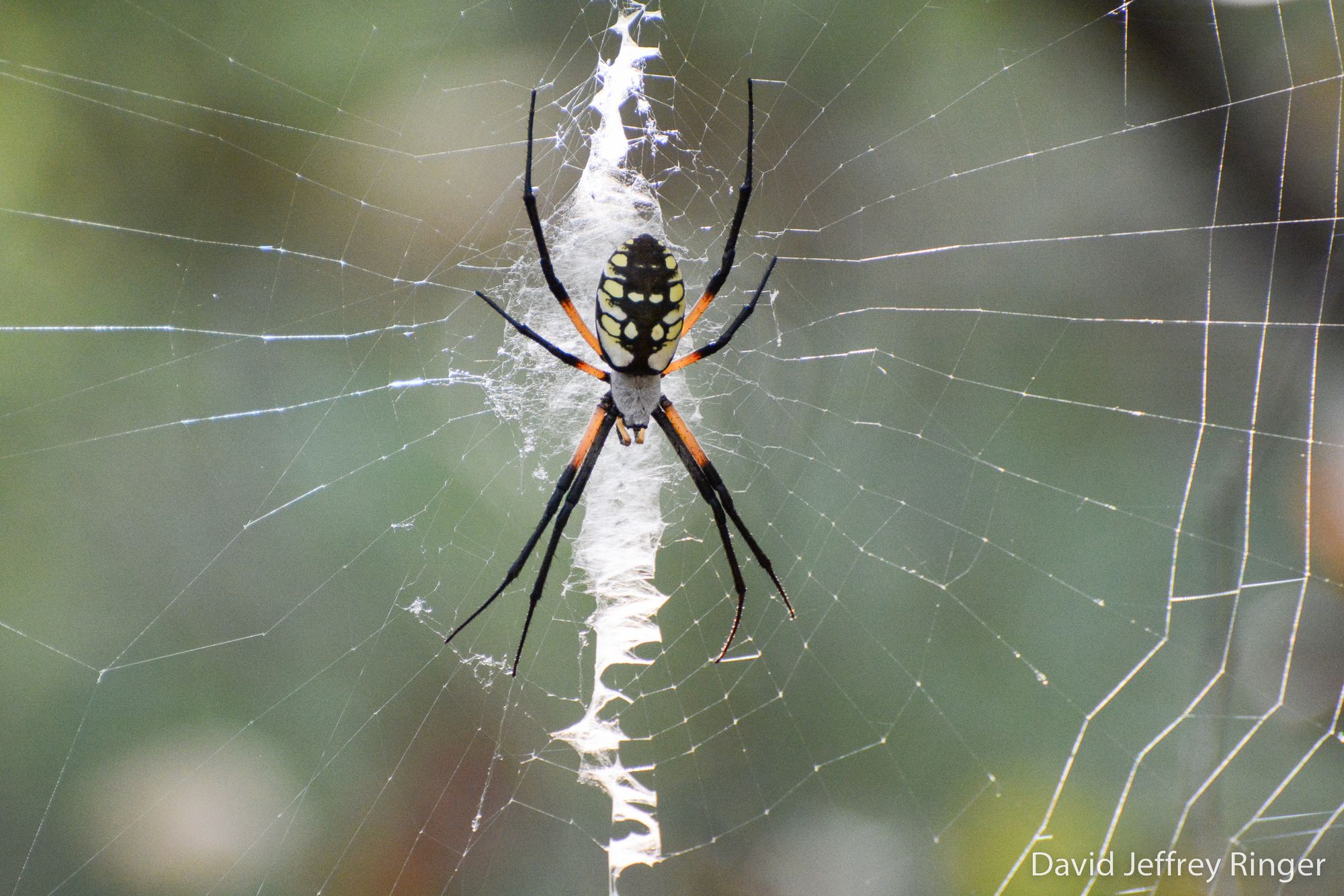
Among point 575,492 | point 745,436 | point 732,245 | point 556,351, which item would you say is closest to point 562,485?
point 575,492

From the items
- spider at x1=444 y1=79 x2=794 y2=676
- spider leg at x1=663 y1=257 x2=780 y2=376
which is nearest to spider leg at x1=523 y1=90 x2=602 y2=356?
spider at x1=444 y1=79 x2=794 y2=676

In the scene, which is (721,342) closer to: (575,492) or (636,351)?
(636,351)

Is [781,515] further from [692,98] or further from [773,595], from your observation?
[692,98]

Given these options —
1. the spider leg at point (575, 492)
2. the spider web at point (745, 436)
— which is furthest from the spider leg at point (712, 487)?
the spider web at point (745, 436)

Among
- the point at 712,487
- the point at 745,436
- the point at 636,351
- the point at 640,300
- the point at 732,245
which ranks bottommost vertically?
the point at 712,487

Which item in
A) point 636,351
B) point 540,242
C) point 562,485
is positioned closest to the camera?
point 540,242

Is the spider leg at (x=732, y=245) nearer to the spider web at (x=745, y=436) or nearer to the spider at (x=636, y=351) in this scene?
the spider at (x=636, y=351)
